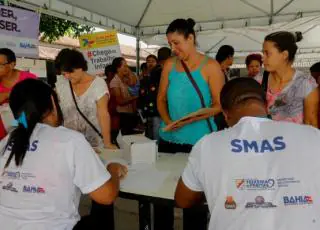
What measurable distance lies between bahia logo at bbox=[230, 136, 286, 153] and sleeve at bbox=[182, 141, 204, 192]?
0.12 m

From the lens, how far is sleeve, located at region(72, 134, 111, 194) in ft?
4.16

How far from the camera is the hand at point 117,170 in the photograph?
5.25 feet

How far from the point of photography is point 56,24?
803cm

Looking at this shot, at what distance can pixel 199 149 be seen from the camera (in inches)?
42.4

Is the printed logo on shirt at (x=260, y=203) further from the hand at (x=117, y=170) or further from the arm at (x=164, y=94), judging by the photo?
the arm at (x=164, y=94)

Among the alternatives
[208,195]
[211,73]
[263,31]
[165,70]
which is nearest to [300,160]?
[208,195]

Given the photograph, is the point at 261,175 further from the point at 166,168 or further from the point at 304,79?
the point at 304,79

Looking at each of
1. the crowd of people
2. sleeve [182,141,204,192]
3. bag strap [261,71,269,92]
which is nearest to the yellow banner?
the crowd of people

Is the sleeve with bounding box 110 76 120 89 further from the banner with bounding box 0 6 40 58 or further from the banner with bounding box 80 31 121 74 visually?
the banner with bounding box 0 6 40 58

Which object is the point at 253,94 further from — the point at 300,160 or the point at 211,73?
the point at 211,73

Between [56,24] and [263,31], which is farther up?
[56,24]

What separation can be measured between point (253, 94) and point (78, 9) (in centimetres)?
443

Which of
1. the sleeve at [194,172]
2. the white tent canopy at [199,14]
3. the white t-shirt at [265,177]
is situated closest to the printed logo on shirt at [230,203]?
the white t-shirt at [265,177]

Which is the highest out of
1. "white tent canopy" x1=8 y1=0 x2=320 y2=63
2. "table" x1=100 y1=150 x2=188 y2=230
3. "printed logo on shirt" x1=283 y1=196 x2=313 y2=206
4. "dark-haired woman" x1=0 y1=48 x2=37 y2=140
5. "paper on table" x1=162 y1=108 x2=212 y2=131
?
"white tent canopy" x1=8 y1=0 x2=320 y2=63
